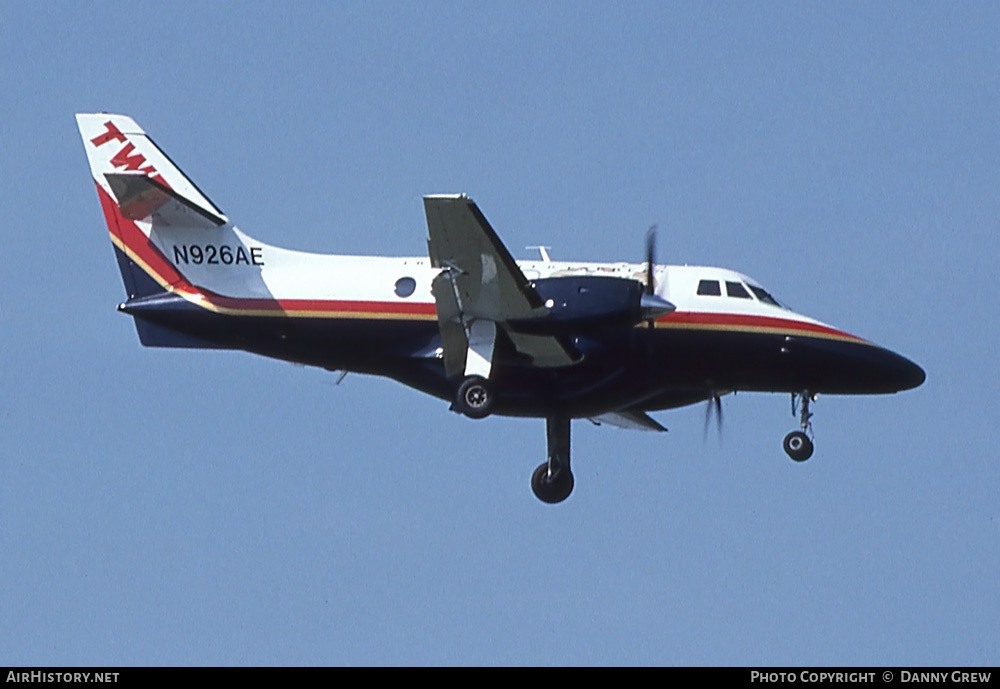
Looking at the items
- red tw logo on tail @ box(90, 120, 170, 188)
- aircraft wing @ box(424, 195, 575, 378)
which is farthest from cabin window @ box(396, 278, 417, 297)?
red tw logo on tail @ box(90, 120, 170, 188)

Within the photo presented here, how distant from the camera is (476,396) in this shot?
118 feet

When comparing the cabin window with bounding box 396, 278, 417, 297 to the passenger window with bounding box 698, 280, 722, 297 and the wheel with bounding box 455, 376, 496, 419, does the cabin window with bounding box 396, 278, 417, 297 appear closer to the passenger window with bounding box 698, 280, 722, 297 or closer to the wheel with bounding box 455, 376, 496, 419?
the wheel with bounding box 455, 376, 496, 419

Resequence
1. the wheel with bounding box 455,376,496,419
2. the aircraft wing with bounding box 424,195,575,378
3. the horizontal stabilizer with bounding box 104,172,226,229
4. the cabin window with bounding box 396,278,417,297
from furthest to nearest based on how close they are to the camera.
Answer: the cabin window with bounding box 396,278,417,297 < the horizontal stabilizer with bounding box 104,172,226,229 < the wheel with bounding box 455,376,496,419 < the aircraft wing with bounding box 424,195,575,378

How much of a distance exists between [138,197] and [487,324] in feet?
23.6

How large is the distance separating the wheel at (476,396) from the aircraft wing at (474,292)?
0.67 ft

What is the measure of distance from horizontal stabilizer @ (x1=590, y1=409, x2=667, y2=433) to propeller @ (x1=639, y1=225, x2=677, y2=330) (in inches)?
154

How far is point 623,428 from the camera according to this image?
41969mm

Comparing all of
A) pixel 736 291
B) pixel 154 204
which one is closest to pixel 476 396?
pixel 736 291

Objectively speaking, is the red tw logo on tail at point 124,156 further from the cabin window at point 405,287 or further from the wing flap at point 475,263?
the wing flap at point 475,263

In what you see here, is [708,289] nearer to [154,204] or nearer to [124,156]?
[154,204]

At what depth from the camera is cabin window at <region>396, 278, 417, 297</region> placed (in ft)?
121

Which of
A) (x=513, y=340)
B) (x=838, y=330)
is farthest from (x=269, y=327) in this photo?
(x=838, y=330)
